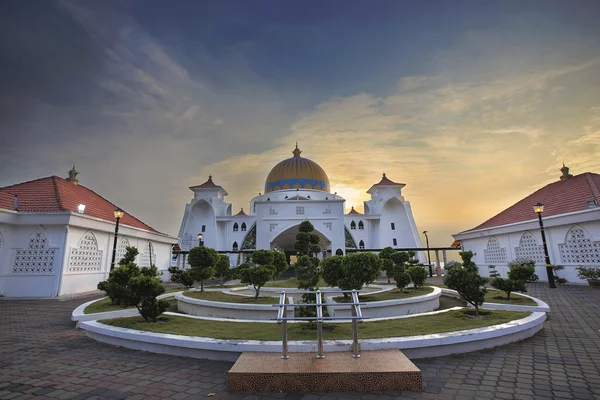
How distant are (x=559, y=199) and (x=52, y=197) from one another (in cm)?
2715

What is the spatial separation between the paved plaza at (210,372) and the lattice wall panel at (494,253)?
1511 cm

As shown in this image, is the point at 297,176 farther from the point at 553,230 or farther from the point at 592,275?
the point at 592,275

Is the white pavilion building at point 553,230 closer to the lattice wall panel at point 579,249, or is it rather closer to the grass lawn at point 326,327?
the lattice wall panel at point 579,249

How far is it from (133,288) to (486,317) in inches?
306

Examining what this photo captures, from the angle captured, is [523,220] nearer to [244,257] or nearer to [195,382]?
[195,382]

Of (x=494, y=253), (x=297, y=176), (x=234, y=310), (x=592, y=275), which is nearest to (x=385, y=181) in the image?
(x=297, y=176)

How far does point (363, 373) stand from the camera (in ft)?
11.7

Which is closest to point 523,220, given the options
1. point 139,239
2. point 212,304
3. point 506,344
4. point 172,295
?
point 506,344

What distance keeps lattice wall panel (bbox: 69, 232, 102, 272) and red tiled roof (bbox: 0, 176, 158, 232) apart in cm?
156

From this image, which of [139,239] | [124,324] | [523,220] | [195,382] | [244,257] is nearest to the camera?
[195,382]

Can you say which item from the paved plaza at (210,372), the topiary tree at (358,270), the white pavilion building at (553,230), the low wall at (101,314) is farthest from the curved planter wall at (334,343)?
the white pavilion building at (553,230)

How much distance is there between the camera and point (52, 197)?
14.9 meters

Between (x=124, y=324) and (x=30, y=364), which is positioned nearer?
(x=30, y=364)

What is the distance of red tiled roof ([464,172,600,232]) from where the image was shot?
15.8m
